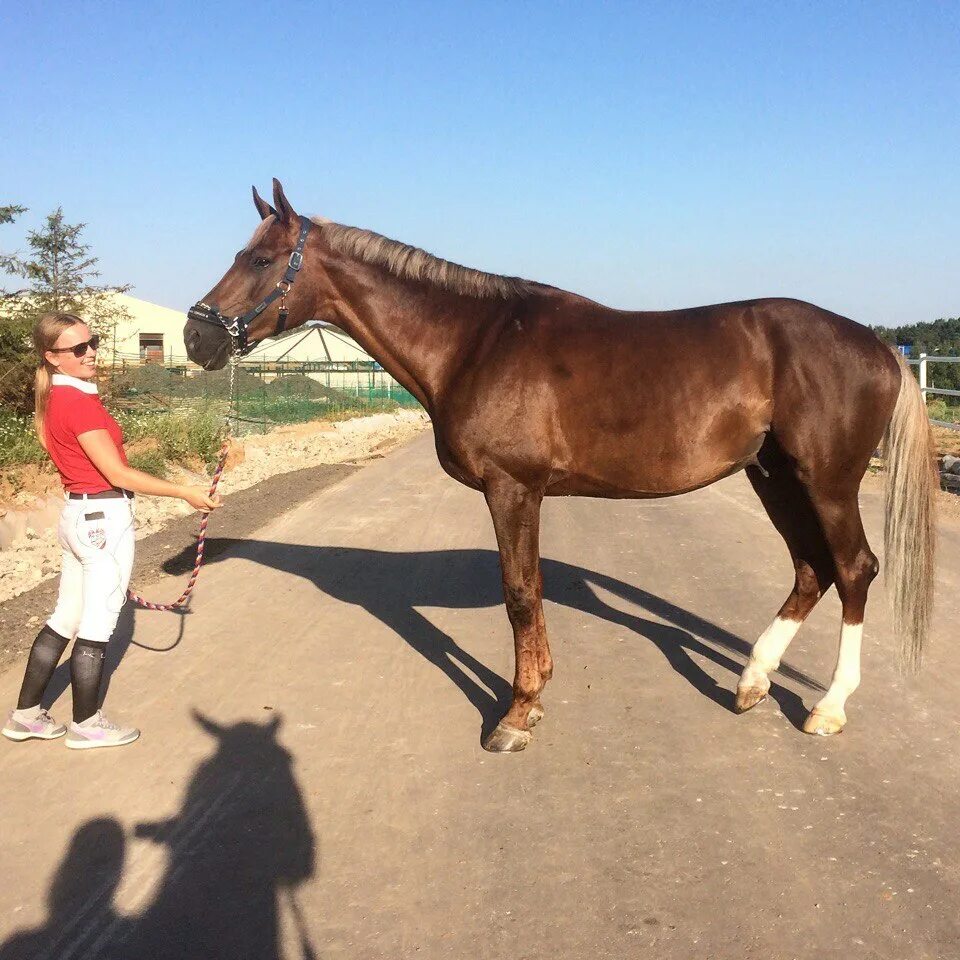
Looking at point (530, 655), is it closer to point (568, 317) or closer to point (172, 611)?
point (568, 317)

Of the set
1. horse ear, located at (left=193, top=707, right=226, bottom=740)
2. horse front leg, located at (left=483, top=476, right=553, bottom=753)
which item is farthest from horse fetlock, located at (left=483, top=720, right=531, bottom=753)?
horse ear, located at (left=193, top=707, right=226, bottom=740)

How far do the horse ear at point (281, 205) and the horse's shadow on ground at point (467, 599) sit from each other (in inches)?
99.5

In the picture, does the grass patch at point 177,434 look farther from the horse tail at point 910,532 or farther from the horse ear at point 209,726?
the horse tail at point 910,532

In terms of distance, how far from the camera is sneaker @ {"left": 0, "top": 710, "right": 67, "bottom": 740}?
3803 mm

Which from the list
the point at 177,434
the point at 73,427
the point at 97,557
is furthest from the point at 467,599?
the point at 177,434

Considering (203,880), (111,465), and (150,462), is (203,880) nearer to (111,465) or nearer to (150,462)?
(111,465)

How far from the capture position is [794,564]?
4.48 meters

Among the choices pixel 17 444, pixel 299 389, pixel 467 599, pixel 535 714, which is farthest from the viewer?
pixel 299 389

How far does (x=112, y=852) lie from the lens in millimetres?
2918

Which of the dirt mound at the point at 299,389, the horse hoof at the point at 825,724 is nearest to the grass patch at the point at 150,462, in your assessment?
the horse hoof at the point at 825,724

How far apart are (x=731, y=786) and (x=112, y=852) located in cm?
227

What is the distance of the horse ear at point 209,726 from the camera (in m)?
3.92

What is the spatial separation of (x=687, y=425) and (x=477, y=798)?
1.91 m

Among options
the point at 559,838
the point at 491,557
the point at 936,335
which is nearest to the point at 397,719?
the point at 559,838
